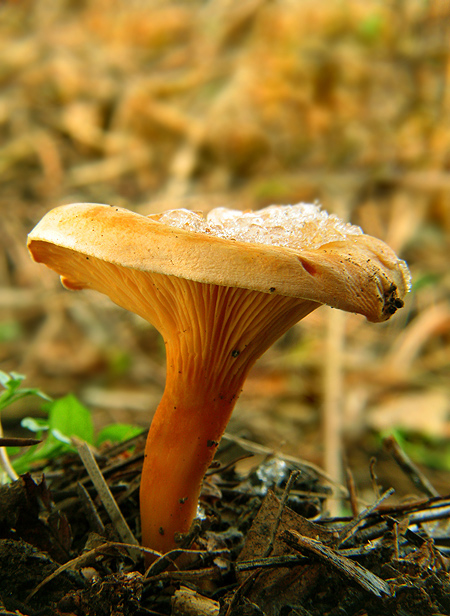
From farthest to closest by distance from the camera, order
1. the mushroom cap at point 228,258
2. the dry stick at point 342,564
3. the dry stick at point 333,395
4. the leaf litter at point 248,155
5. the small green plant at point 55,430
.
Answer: the leaf litter at point 248,155
the dry stick at point 333,395
the small green plant at point 55,430
the dry stick at point 342,564
the mushroom cap at point 228,258

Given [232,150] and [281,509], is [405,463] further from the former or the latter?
[232,150]

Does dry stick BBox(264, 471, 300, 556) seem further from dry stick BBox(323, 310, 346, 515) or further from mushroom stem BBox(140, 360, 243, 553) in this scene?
dry stick BBox(323, 310, 346, 515)

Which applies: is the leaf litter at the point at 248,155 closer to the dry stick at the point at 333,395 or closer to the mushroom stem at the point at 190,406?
the dry stick at the point at 333,395

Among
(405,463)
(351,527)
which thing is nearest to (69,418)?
(351,527)

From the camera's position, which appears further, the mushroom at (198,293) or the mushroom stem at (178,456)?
the mushroom stem at (178,456)

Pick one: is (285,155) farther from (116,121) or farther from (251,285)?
(251,285)

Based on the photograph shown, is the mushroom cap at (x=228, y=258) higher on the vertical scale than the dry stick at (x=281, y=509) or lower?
higher

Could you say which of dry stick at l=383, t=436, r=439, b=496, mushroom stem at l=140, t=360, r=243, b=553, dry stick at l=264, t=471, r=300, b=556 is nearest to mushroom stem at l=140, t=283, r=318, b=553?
mushroom stem at l=140, t=360, r=243, b=553

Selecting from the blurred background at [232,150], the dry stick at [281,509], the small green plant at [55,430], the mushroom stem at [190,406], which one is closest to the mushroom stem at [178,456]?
the mushroom stem at [190,406]
